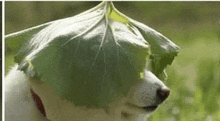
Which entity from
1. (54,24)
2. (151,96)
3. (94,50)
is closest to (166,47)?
(151,96)

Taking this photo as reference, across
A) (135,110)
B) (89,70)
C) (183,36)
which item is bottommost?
(183,36)

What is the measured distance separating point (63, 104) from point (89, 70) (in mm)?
211

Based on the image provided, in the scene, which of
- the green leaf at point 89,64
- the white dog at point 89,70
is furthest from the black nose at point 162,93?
the green leaf at point 89,64

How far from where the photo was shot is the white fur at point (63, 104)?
1815mm

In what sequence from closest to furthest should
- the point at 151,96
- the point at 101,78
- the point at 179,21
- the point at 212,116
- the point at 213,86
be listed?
the point at 101,78, the point at 151,96, the point at 212,116, the point at 213,86, the point at 179,21

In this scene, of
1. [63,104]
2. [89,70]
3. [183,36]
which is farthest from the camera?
Answer: [183,36]

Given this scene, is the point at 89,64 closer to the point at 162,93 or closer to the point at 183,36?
the point at 162,93

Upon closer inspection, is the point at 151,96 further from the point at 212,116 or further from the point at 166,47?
the point at 212,116

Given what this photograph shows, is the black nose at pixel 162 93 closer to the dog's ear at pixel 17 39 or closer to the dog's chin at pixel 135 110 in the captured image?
the dog's chin at pixel 135 110

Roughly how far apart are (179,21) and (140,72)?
5.31m

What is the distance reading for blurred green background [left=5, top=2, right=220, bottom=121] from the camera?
3.50m

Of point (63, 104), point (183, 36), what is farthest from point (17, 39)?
point (183, 36)

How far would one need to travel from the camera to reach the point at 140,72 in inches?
67.2

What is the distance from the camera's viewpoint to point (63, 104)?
1.80 m
